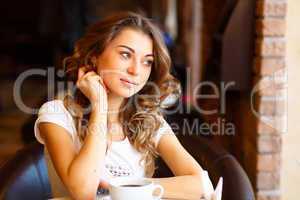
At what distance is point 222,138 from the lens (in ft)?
7.30

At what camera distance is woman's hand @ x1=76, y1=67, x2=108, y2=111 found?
3.76 ft

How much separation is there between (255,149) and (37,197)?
2.93 feet

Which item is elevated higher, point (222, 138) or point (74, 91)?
point (74, 91)

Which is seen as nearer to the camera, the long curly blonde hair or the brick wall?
the long curly blonde hair

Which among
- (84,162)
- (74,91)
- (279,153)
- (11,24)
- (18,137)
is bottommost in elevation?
(18,137)

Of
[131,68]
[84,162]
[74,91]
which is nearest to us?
[84,162]

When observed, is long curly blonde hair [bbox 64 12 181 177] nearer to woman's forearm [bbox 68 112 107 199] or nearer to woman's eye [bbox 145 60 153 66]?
woman's eye [bbox 145 60 153 66]

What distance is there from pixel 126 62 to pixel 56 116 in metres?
0.24

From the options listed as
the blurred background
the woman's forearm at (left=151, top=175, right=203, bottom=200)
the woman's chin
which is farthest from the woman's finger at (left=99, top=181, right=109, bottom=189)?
the blurred background

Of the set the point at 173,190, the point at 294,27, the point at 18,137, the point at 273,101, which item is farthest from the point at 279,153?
the point at 18,137

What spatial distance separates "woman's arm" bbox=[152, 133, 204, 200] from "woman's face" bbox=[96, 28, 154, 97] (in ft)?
0.75

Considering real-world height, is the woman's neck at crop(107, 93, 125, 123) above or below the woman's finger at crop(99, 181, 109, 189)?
above

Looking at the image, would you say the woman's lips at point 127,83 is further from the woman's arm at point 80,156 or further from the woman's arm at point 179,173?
the woman's arm at point 179,173

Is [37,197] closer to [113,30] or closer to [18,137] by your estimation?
[113,30]
